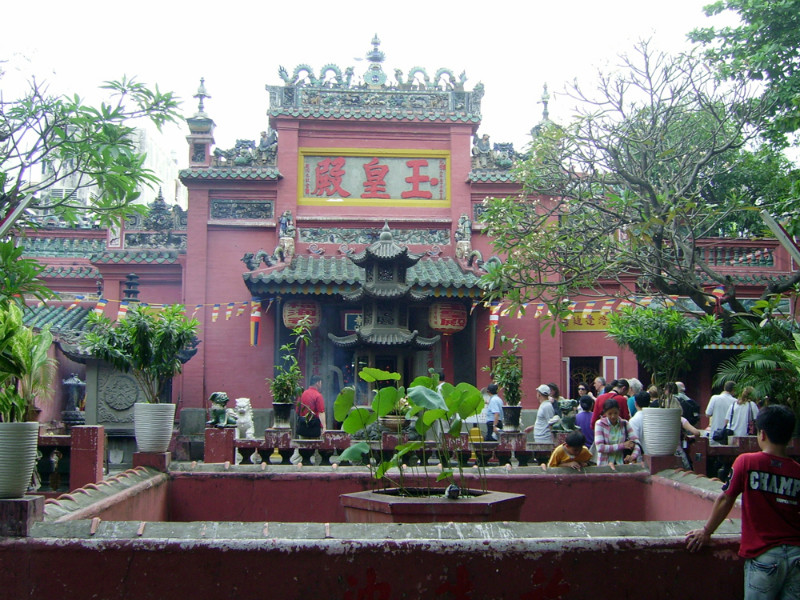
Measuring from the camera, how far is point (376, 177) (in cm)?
1903

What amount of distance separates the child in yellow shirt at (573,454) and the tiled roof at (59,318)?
1323 cm

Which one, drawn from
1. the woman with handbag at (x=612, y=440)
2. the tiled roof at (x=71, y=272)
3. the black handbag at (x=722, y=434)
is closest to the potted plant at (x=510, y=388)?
the black handbag at (x=722, y=434)

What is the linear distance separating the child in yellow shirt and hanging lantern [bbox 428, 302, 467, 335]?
9370 millimetres

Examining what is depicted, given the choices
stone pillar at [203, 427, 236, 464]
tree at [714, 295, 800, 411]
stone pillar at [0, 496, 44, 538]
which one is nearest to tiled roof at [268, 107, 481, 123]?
tree at [714, 295, 800, 411]

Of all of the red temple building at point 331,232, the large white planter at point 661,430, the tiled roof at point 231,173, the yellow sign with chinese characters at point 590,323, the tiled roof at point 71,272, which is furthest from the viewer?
the tiled roof at point 71,272

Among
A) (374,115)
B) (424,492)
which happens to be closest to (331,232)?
(374,115)

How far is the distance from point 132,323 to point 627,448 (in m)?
5.10

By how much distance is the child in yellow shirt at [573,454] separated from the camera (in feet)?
25.4

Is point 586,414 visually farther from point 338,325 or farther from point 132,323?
point 338,325

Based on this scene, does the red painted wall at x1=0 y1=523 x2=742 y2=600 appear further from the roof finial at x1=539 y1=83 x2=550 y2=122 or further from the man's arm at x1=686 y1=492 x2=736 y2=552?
the roof finial at x1=539 y1=83 x2=550 y2=122

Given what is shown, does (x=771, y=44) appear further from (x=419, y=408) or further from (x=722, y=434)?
(x=419, y=408)

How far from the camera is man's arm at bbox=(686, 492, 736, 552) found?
14.8 feet

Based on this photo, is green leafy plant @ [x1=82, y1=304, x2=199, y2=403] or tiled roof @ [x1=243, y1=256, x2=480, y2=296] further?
tiled roof @ [x1=243, y1=256, x2=480, y2=296]

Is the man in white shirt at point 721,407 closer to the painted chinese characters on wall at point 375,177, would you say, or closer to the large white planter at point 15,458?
the painted chinese characters on wall at point 375,177
